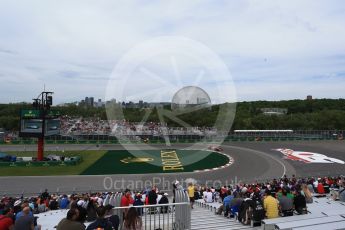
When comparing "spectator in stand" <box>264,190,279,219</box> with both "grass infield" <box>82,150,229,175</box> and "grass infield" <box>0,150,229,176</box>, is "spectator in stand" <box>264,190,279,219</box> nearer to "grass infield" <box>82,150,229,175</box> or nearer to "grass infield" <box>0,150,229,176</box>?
"grass infield" <box>0,150,229,176</box>

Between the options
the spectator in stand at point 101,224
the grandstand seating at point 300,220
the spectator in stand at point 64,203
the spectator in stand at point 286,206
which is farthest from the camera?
the spectator in stand at point 64,203

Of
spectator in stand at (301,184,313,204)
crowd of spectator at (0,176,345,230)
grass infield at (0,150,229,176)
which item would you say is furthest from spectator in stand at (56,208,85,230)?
grass infield at (0,150,229,176)

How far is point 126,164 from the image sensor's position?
1395 inches

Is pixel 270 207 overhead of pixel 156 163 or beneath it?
overhead

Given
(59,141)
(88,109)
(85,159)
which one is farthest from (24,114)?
(88,109)

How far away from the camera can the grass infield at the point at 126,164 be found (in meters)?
31.3

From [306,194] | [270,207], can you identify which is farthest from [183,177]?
[270,207]

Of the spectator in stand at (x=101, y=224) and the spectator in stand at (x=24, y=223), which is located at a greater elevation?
the spectator in stand at (x=101, y=224)

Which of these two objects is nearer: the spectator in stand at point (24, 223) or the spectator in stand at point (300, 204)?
the spectator in stand at point (24, 223)

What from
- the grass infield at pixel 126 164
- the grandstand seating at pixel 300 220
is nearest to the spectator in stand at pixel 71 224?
the grandstand seating at pixel 300 220

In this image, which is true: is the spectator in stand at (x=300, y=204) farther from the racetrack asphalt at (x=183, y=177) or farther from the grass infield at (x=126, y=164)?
the grass infield at (x=126, y=164)

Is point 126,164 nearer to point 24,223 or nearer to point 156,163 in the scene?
point 156,163

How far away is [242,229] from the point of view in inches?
341

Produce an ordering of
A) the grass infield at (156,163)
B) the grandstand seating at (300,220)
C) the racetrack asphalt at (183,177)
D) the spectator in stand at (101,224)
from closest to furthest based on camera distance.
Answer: the spectator in stand at (101,224) → the grandstand seating at (300,220) → the racetrack asphalt at (183,177) → the grass infield at (156,163)
